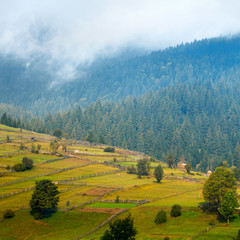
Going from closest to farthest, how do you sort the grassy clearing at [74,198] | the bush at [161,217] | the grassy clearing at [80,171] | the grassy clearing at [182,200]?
the bush at [161,217] < the grassy clearing at [182,200] < the grassy clearing at [74,198] < the grassy clearing at [80,171]

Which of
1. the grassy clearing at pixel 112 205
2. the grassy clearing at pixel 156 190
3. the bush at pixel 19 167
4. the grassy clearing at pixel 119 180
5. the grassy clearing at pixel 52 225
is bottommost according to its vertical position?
the grassy clearing at pixel 52 225

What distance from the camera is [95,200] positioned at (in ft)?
304

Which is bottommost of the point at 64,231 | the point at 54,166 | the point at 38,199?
the point at 64,231

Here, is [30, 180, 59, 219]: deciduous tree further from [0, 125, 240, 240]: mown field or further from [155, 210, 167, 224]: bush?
[155, 210, 167, 224]: bush

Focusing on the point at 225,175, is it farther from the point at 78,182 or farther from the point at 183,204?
the point at 78,182

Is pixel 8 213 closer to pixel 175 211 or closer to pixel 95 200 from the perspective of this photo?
pixel 95 200

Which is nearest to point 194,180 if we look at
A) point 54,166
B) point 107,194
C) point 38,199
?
point 107,194

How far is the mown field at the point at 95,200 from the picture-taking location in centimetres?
7019

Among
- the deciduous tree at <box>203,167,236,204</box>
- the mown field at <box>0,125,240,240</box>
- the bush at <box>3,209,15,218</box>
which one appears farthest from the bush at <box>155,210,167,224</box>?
the bush at <box>3,209,15,218</box>

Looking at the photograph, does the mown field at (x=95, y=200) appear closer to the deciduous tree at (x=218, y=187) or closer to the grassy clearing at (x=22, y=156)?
the grassy clearing at (x=22, y=156)

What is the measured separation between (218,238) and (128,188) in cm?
4795

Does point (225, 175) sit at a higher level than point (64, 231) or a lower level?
higher

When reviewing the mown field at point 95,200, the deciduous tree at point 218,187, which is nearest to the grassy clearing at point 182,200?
the mown field at point 95,200

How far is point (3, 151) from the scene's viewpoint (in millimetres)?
145500
